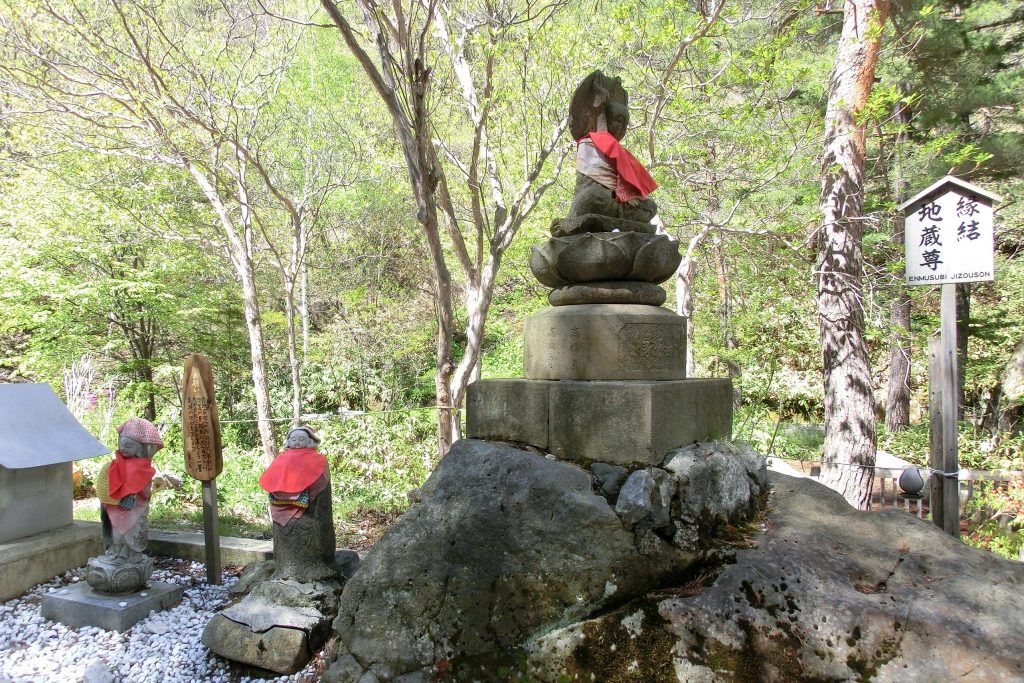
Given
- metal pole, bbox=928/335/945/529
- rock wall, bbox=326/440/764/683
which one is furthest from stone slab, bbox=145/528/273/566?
metal pole, bbox=928/335/945/529

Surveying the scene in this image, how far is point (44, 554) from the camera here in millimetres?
4707

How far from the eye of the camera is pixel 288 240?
12.4m

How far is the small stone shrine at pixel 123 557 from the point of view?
3941 mm

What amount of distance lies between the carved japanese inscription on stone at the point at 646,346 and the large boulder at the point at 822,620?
0.94 m

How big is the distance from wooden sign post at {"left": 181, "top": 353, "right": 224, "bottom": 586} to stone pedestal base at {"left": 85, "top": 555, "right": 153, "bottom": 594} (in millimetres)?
482

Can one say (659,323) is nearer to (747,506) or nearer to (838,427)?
(747,506)

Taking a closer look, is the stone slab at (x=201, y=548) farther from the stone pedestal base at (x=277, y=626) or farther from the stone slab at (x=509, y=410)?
the stone slab at (x=509, y=410)

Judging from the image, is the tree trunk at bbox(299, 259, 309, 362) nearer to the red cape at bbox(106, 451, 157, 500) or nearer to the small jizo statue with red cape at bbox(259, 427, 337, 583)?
the red cape at bbox(106, 451, 157, 500)

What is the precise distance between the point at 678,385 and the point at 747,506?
0.63 metres

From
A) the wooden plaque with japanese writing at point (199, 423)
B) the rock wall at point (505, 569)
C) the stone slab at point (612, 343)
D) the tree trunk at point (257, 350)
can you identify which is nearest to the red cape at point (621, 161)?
the stone slab at point (612, 343)

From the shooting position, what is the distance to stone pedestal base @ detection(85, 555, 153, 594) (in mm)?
4004

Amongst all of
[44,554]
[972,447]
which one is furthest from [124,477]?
[972,447]

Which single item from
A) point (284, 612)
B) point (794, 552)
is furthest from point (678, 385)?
point (284, 612)

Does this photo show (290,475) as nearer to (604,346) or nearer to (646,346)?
(604,346)
